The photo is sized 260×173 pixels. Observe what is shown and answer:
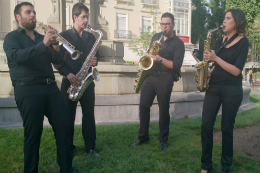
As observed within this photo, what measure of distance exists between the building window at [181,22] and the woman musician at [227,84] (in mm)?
33992

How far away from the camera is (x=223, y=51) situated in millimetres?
3854

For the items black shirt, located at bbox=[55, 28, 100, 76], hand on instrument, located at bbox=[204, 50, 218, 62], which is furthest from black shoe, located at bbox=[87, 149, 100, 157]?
hand on instrument, located at bbox=[204, 50, 218, 62]

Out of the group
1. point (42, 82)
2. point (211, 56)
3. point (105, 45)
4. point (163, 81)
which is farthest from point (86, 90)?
point (105, 45)

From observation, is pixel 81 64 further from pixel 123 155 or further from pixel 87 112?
pixel 123 155

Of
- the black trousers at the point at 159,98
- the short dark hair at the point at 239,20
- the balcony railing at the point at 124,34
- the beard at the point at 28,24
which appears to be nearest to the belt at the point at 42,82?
the beard at the point at 28,24

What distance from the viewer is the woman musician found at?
146 inches

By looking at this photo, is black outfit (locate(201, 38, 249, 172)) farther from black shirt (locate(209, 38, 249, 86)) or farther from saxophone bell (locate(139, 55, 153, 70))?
saxophone bell (locate(139, 55, 153, 70))

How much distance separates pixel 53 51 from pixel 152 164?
2.14 meters

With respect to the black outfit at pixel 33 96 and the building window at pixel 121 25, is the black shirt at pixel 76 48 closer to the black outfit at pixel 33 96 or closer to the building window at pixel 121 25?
the black outfit at pixel 33 96

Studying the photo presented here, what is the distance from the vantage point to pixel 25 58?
3.07 m

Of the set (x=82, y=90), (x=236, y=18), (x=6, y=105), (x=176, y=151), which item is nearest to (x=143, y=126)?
(x=176, y=151)

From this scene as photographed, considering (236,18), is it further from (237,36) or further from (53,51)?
(53,51)

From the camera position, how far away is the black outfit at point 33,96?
10.4 feet

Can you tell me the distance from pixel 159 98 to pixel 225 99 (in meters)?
1.32
